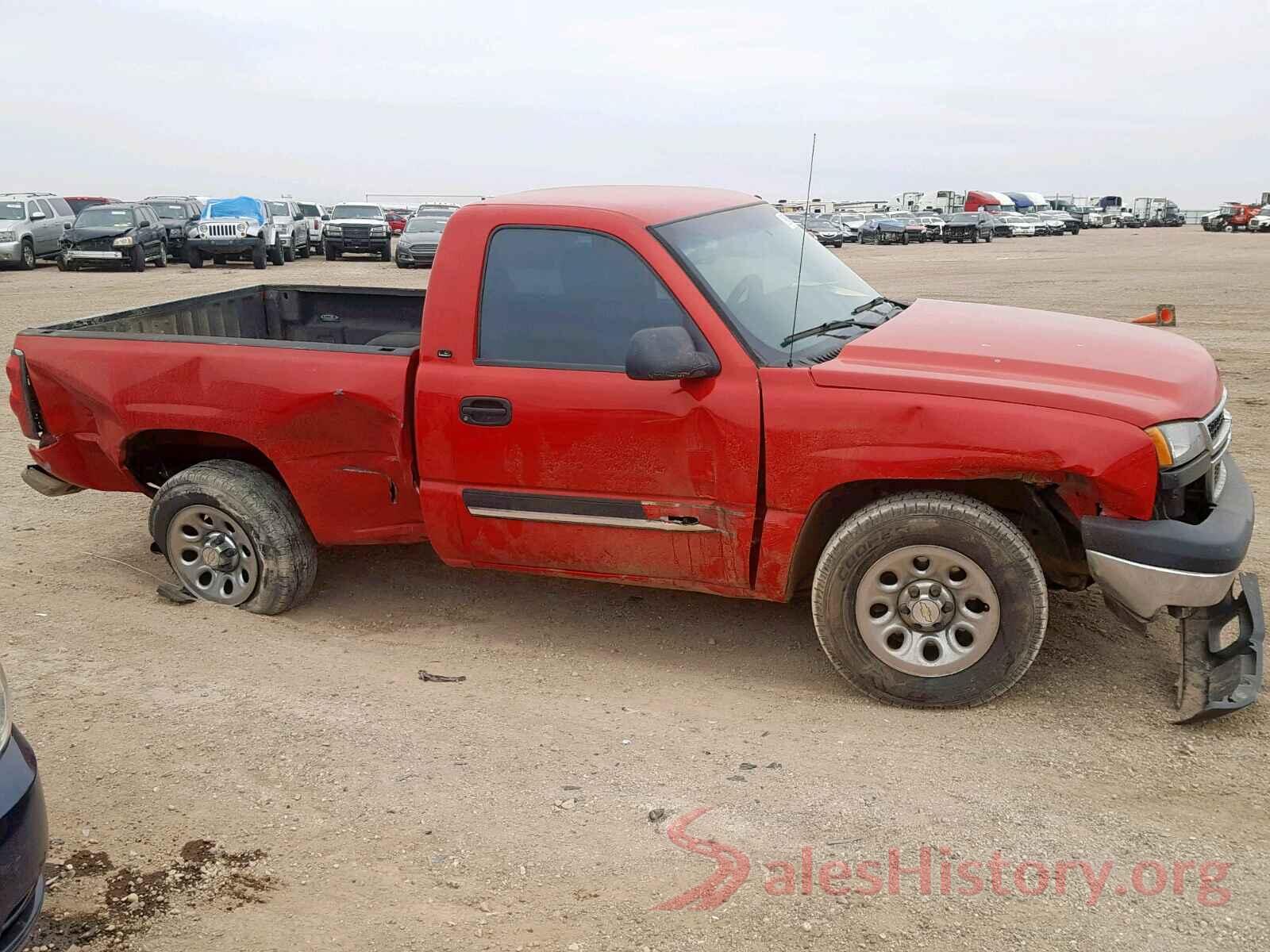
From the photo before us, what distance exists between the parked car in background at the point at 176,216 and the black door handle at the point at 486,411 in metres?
28.4

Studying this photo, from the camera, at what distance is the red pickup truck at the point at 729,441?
398 centimetres

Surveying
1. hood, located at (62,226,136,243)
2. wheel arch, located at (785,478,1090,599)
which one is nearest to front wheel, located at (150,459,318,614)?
wheel arch, located at (785,478,1090,599)

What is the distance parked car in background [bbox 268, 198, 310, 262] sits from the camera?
32.6 metres

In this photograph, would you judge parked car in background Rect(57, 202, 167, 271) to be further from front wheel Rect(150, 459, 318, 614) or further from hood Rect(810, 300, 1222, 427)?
hood Rect(810, 300, 1222, 427)

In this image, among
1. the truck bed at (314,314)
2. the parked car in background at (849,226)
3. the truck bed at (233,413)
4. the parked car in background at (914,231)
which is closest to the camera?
the truck bed at (233,413)

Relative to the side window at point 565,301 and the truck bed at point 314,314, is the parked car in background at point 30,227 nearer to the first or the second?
the truck bed at point 314,314

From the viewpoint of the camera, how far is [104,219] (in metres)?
28.3

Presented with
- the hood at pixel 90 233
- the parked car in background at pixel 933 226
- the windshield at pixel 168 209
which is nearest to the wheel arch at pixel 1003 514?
the hood at pixel 90 233

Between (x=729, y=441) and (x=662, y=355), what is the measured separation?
424 mm

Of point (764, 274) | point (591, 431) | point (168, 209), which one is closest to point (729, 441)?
point (591, 431)

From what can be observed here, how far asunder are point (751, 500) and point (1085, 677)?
59.1 inches

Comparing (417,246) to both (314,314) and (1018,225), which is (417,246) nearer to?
(314,314)

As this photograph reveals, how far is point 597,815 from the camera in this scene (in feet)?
11.9

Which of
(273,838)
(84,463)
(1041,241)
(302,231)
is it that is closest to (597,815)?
(273,838)
